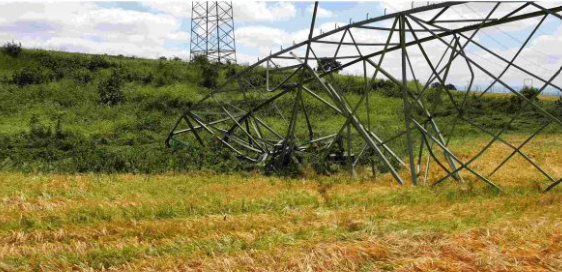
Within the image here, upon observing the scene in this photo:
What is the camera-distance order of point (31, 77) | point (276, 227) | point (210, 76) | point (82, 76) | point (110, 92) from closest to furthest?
point (276, 227)
point (110, 92)
point (31, 77)
point (82, 76)
point (210, 76)

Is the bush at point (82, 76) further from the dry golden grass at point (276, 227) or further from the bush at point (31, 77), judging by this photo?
the dry golden grass at point (276, 227)

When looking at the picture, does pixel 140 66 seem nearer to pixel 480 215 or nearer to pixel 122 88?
pixel 122 88

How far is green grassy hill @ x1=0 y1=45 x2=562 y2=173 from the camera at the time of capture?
2311 cm

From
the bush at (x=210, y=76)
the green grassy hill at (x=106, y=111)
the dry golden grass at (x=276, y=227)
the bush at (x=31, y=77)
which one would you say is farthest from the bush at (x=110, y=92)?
the dry golden grass at (x=276, y=227)

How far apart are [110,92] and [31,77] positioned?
30.1ft

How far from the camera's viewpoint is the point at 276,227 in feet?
30.9

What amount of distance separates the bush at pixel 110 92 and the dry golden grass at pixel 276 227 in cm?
2809

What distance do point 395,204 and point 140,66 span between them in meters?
45.4

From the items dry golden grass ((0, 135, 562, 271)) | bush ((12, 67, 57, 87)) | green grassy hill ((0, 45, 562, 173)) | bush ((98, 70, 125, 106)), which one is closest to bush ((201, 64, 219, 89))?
green grassy hill ((0, 45, 562, 173))

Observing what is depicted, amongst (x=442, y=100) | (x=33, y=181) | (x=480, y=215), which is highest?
(x=442, y=100)

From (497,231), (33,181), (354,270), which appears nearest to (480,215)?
(497,231)

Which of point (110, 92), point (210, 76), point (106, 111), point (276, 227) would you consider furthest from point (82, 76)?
point (276, 227)

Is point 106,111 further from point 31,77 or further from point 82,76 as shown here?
point 31,77

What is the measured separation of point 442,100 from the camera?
4938 centimetres
